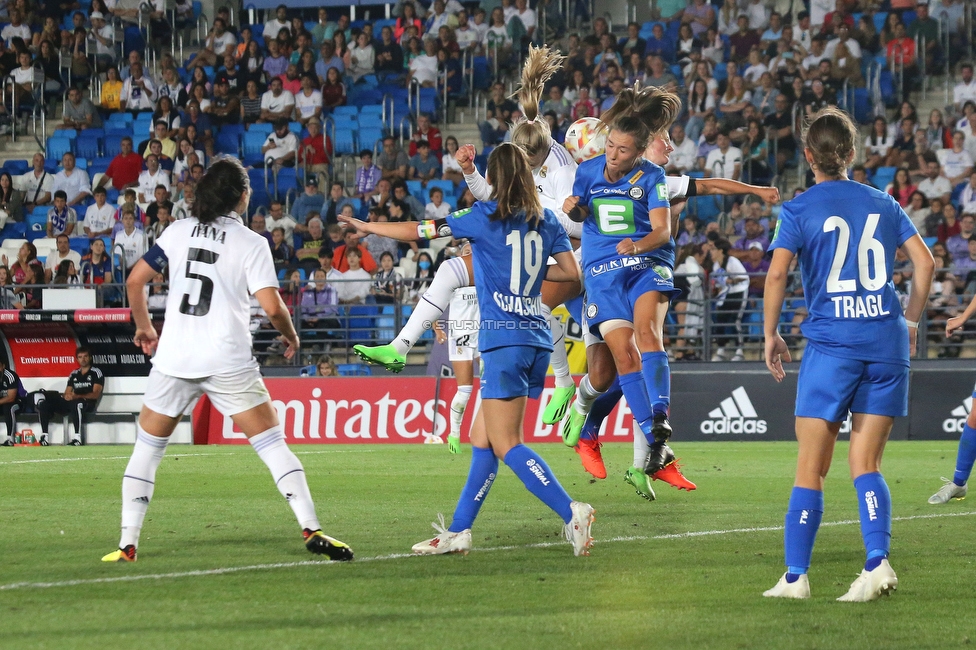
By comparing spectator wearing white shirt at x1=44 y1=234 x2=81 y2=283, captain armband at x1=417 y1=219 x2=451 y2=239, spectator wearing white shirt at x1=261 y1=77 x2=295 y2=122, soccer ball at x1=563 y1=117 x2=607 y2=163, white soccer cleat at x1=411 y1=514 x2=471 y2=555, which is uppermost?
spectator wearing white shirt at x1=261 y1=77 x2=295 y2=122

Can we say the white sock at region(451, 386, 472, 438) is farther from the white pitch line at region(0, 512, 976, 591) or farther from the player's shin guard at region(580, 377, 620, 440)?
the white pitch line at region(0, 512, 976, 591)

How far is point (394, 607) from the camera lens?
17.4 ft

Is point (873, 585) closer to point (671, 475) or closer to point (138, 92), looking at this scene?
point (671, 475)

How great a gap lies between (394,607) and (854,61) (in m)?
19.3

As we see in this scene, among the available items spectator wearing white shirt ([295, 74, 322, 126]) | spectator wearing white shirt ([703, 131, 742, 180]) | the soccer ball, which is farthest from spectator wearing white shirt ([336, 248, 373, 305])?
the soccer ball

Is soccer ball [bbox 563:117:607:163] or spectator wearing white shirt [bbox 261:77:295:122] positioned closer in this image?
soccer ball [bbox 563:117:607:163]

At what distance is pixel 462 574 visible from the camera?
20.2ft

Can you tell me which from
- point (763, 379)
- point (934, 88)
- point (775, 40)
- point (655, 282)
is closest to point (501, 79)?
point (775, 40)

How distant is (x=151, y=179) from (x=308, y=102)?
3.50 m

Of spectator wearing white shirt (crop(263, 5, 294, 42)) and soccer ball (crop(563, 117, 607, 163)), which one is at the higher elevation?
spectator wearing white shirt (crop(263, 5, 294, 42))

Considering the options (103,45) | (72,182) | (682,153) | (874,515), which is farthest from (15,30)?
(874,515)

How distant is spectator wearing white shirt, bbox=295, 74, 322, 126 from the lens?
25.8 metres

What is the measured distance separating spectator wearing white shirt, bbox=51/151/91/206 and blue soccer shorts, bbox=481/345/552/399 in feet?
65.9

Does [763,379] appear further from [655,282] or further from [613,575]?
[613,575]
